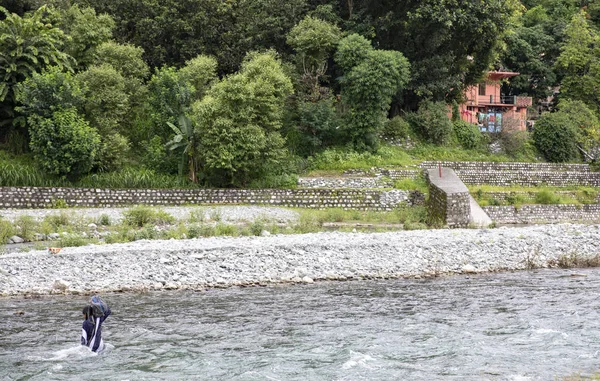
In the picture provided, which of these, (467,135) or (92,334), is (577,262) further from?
(467,135)

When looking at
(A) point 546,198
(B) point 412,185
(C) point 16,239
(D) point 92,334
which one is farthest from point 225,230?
(A) point 546,198

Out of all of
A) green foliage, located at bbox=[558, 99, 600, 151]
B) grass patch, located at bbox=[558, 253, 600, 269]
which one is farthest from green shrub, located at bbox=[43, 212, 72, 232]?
green foliage, located at bbox=[558, 99, 600, 151]

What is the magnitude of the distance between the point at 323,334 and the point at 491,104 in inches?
1886

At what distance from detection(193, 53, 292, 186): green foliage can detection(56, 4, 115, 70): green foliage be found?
10014 mm

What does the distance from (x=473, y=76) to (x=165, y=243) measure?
3459cm

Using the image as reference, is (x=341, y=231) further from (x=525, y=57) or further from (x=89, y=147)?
(x=525, y=57)

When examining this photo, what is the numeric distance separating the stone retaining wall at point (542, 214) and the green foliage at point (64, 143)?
2114 centimetres

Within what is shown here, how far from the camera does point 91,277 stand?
21984 millimetres

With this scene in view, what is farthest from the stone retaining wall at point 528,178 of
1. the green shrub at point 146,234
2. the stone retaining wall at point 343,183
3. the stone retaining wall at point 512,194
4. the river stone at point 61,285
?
the river stone at point 61,285

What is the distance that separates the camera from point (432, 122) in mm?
49906

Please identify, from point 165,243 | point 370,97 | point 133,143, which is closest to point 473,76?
point 370,97

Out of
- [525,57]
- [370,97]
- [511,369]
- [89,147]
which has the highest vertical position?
[525,57]

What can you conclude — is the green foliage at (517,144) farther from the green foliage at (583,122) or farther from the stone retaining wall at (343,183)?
the stone retaining wall at (343,183)

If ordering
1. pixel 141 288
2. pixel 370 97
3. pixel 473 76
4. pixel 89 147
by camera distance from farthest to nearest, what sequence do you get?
pixel 473 76 → pixel 370 97 → pixel 89 147 → pixel 141 288
